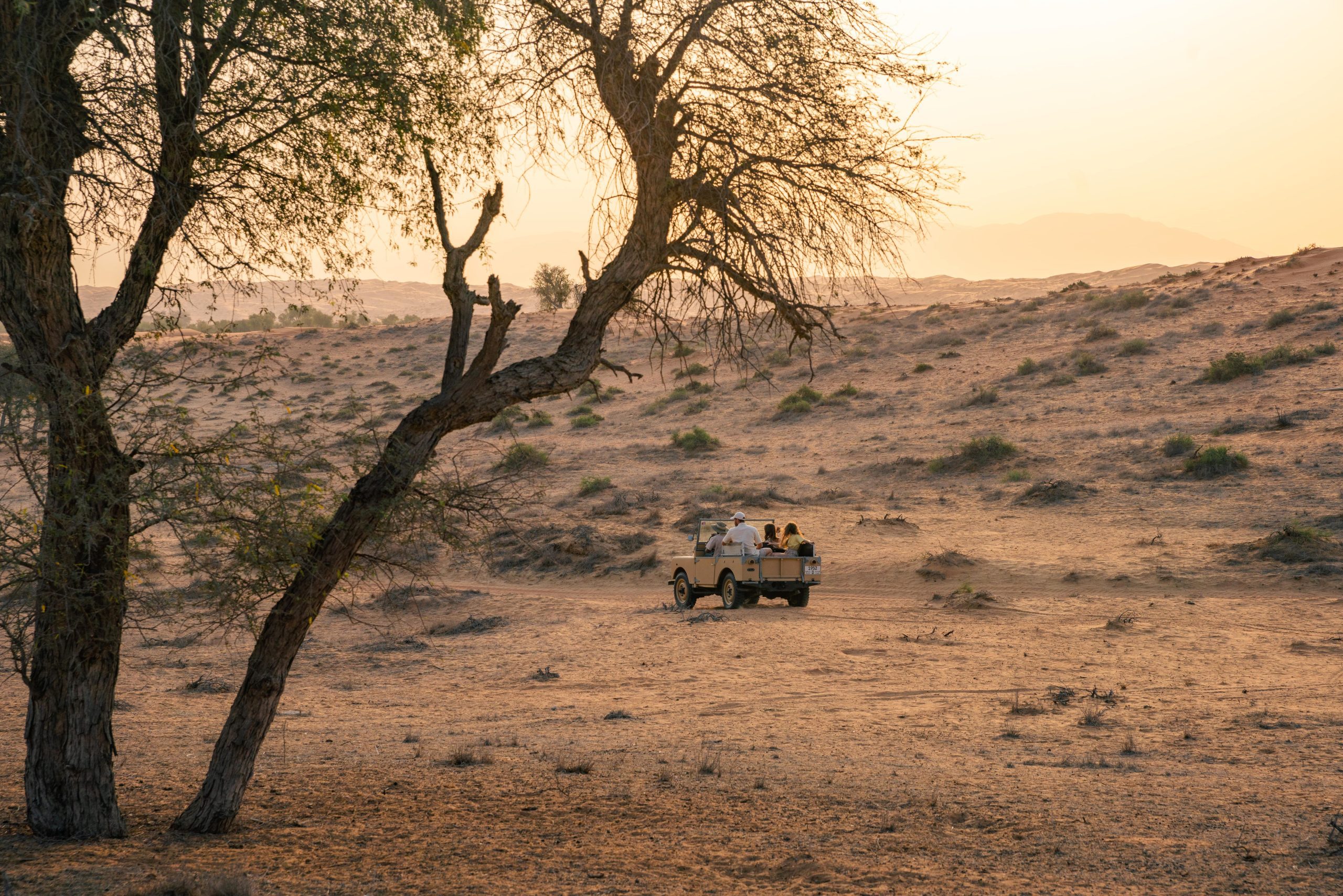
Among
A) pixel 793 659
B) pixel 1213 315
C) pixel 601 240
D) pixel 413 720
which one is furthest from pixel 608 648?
pixel 1213 315

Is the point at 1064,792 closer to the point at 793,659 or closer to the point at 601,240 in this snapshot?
the point at 601,240

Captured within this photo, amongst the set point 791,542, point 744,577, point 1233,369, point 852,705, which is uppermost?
point 1233,369

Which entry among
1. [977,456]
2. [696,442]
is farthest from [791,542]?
[696,442]

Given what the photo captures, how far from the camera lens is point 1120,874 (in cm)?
644

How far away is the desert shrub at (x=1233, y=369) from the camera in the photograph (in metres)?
34.3

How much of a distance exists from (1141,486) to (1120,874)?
864 inches

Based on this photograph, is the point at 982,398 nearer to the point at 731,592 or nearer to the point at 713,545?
the point at 713,545

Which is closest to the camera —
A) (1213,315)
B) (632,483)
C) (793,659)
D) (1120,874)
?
(1120,874)

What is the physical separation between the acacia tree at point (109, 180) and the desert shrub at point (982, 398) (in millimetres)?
31608

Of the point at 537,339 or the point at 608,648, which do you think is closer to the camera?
the point at 608,648

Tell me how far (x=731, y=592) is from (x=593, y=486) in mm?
12650

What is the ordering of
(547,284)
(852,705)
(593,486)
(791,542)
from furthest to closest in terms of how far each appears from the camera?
1. (547,284)
2. (593,486)
3. (791,542)
4. (852,705)

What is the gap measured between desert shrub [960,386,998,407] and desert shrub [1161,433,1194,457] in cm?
922

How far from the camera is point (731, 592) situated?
19.6 m
